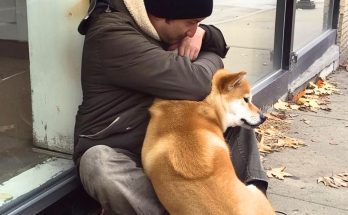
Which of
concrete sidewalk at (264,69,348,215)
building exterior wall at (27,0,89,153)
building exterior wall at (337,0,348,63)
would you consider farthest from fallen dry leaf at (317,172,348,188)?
building exterior wall at (337,0,348,63)

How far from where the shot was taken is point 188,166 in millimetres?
2834

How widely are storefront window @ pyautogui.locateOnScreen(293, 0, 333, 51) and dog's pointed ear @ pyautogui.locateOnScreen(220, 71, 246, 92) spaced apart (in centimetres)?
367

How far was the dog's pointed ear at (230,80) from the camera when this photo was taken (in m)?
3.12

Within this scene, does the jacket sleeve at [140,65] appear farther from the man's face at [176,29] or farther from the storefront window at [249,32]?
the storefront window at [249,32]

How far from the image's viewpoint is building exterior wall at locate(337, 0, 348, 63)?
27.5 ft

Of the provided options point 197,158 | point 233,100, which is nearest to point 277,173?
point 233,100

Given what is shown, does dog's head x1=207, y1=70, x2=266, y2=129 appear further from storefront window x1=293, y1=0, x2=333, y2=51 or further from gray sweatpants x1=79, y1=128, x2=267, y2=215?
storefront window x1=293, y1=0, x2=333, y2=51

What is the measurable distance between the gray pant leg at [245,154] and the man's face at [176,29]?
0.65 metres

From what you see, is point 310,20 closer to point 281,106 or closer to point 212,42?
point 281,106

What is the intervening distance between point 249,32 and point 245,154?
8.43 ft

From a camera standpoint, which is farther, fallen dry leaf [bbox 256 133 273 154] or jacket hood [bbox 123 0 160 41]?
fallen dry leaf [bbox 256 133 273 154]

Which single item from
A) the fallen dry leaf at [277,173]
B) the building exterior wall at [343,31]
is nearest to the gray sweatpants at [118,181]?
the fallen dry leaf at [277,173]

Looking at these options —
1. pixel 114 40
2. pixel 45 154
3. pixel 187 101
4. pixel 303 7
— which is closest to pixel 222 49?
pixel 187 101

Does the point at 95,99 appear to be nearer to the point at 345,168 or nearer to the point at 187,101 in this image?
the point at 187,101
